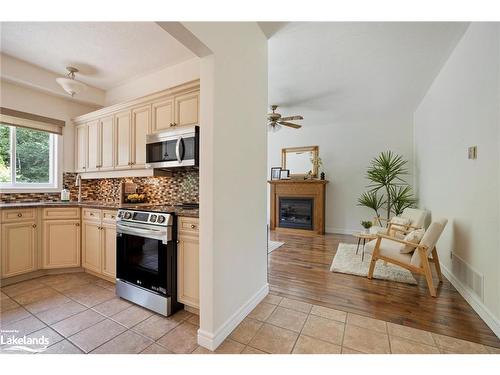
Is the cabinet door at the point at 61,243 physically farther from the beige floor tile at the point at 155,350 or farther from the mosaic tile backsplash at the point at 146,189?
the beige floor tile at the point at 155,350

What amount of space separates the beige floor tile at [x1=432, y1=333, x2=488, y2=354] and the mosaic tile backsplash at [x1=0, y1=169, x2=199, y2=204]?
2.48 m

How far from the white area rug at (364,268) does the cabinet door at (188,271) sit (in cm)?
191

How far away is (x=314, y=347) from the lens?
152 centimetres

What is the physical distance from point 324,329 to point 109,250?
236cm

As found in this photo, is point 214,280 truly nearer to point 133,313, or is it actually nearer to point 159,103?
point 133,313

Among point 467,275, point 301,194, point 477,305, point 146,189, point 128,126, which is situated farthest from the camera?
point 301,194

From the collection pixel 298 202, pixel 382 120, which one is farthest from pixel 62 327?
pixel 382 120

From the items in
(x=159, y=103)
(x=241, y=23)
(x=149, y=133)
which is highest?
(x=241, y=23)

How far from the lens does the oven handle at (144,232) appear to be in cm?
190

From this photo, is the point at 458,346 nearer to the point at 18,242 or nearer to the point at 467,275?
the point at 467,275

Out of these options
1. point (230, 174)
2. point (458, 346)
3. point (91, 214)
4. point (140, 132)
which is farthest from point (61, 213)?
point (458, 346)

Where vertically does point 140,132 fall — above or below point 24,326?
above

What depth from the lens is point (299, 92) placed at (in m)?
3.62
